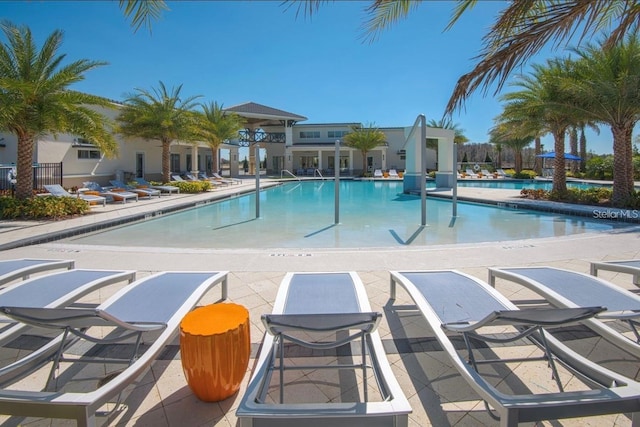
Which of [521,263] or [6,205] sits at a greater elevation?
[6,205]

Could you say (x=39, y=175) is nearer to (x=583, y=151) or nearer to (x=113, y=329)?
(x=113, y=329)

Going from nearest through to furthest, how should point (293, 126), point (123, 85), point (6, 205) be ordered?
point (6, 205), point (123, 85), point (293, 126)

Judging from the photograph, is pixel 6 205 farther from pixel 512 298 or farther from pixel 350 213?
pixel 512 298

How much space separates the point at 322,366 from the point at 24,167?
13.5m

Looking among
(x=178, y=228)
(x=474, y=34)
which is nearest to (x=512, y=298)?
(x=474, y=34)

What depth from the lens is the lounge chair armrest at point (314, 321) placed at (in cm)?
250

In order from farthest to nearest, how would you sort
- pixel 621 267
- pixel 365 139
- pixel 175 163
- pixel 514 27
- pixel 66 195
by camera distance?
1. pixel 365 139
2. pixel 175 163
3. pixel 66 195
4. pixel 621 267
5. pixel 514 27

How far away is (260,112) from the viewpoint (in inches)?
1532

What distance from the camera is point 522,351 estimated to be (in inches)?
132

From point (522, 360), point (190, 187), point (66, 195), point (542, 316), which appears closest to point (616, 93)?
point (522, 360)

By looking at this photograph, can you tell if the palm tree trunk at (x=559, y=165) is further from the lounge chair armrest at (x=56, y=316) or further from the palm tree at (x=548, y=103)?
the lounge chair armrest at (x=56, y=316)

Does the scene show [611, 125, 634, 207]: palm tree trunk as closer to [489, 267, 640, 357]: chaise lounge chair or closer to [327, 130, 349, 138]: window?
[489, 267, 640, 357]: chaise lounge chair

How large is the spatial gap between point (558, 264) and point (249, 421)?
5.93 meters

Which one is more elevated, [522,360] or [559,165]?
[559,165]
